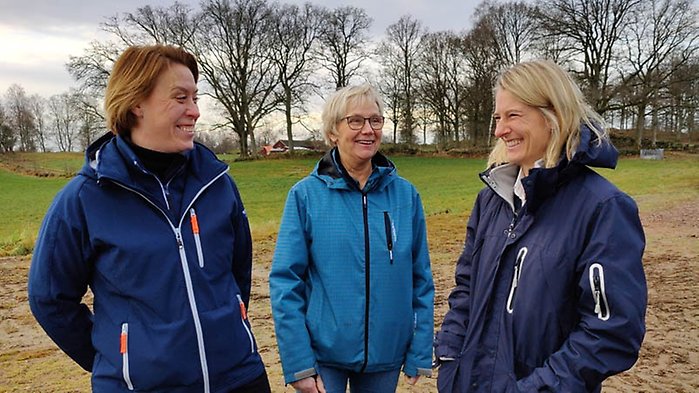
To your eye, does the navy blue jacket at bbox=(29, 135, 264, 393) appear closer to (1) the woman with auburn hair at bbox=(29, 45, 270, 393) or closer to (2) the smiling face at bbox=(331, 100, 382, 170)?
(1) the woman with auburn hair at bbox=(29, 45, 270, 393)

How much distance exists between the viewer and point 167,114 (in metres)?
2.07

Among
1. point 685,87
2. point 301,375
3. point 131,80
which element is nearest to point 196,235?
point 131,80

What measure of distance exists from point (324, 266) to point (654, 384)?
3276 millimetres

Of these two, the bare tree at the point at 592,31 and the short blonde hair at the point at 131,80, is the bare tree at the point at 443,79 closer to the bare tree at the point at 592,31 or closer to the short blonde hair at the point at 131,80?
the bare tree at the point at 592,31

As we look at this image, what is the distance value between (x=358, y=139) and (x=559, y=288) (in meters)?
1.13

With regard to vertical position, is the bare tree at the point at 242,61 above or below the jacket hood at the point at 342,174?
above

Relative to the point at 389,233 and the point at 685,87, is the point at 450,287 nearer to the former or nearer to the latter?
the point at 389,233

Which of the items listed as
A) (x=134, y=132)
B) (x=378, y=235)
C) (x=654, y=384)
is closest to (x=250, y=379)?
(x=378, y=235)

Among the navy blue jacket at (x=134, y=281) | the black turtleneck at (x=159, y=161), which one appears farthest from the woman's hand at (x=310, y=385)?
the black turtleneck at (x=159, y=161)

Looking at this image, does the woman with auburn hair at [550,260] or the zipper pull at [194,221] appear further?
the zipper pull at [194,221]

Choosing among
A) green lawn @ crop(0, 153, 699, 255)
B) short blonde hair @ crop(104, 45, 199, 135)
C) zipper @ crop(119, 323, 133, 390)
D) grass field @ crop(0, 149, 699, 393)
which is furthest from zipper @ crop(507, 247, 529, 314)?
green lawn @ crop(0, 153, 699, 255)

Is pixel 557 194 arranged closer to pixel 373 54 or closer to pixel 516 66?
pixel 516 66

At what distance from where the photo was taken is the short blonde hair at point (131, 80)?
2027 millimetres

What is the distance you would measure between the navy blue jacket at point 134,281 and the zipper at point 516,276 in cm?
110
